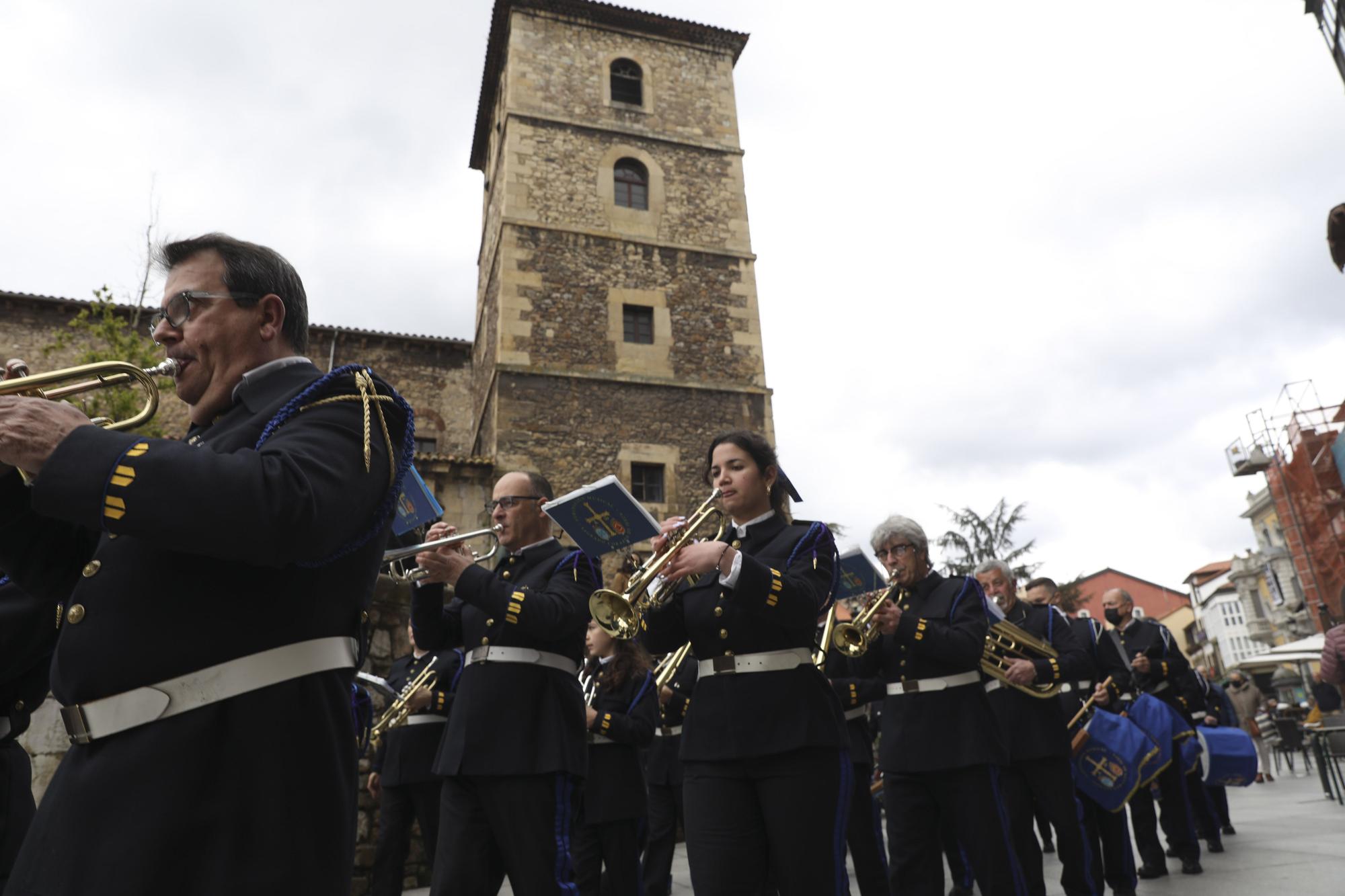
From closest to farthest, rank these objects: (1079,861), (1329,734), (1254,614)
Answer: (1079,861)
(1329,734)
(1254,614)

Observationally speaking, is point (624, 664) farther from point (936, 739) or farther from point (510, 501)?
point (936, 739)

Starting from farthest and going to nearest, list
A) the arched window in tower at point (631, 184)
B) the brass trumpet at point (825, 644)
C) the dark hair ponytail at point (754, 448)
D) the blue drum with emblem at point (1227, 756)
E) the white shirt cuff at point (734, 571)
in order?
1. the arched window in tower at point (631, 184)
2. the blue drum with emblem at point (1227, 756)
3. the dark hair ponytail at point (754, 448)
4. the brass trumpet at point (825, 644)
5. the white shirt cuff at point (734, 571)

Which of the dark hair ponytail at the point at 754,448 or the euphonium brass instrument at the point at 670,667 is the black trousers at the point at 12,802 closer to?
the dark hair ponytail at the point at 754,448

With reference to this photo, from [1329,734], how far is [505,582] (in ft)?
28.3

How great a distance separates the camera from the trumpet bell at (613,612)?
3.80 metres

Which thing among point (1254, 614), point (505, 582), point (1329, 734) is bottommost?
point (1329, 734)

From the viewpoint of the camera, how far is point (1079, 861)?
523 centimetres

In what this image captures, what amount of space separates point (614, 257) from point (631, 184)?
84.5 inches

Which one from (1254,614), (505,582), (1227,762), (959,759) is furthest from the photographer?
(1254,614)

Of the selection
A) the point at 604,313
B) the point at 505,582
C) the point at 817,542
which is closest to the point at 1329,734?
the point at 817,542

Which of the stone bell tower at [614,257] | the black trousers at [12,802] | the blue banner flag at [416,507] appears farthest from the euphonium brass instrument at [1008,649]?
the stone bell tower at [614,257]

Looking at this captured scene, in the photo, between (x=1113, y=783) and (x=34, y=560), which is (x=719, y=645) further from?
(x=1113, y=783)

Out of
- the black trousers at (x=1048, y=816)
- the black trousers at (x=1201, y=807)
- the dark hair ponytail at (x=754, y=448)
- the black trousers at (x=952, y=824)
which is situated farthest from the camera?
the black trousers at (x=1201, y=807)

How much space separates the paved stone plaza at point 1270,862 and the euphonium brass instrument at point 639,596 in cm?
388
